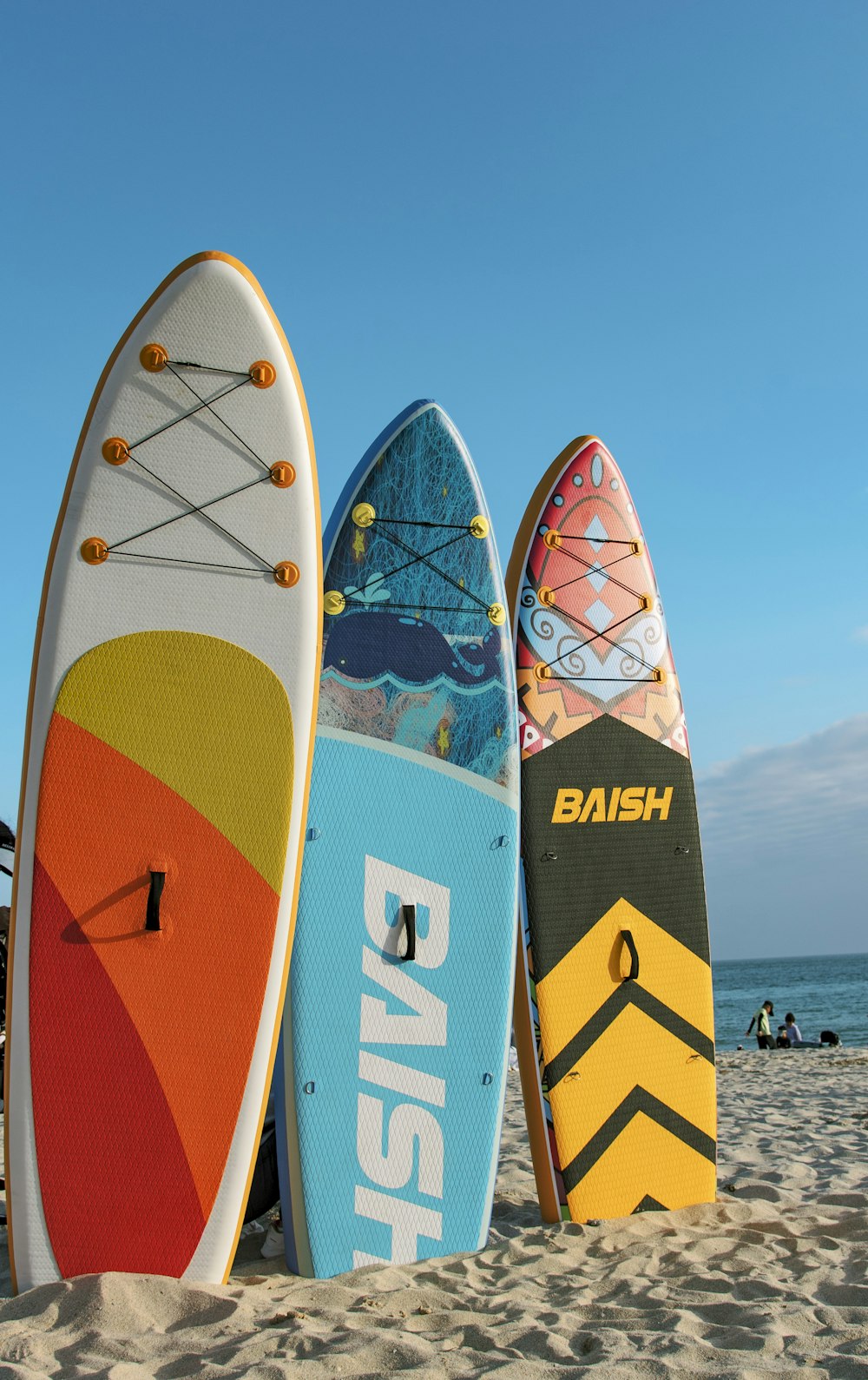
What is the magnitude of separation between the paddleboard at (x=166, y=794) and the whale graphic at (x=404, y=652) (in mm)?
239

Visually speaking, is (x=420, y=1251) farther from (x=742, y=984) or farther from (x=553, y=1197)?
(x=742, y=984)

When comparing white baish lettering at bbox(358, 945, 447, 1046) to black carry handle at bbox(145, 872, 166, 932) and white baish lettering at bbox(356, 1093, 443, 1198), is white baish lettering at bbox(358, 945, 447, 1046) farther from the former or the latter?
black carry handle at bbox(145, 872, 166, 932)

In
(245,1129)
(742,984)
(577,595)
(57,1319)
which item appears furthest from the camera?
(742,984)

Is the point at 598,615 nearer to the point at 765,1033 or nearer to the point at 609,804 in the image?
the point at 609,804

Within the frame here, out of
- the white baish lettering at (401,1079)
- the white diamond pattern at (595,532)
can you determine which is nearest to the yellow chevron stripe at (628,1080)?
the white baish lettering at (401,1079)

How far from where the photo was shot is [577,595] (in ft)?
12.8

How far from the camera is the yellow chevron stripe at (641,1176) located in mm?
3451

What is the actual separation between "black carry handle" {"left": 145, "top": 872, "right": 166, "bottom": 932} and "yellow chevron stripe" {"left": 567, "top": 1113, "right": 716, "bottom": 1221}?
1.63 meters

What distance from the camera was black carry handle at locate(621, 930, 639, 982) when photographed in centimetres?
359

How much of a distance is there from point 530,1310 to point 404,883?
120 cm

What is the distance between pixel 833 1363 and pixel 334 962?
1604mm

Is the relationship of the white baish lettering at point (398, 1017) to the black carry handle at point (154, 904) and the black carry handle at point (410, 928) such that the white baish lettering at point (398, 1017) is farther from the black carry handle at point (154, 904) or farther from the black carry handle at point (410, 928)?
the black carry handle at point (154, 904)

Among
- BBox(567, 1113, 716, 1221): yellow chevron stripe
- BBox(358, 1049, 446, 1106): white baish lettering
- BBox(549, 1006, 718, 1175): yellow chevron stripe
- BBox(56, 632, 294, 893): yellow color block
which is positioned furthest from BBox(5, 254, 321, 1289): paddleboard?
BBox(567, 1113, 716, 1221): yellow chevron stripe

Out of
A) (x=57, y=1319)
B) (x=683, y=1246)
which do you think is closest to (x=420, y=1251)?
(x=683, y=1246)
